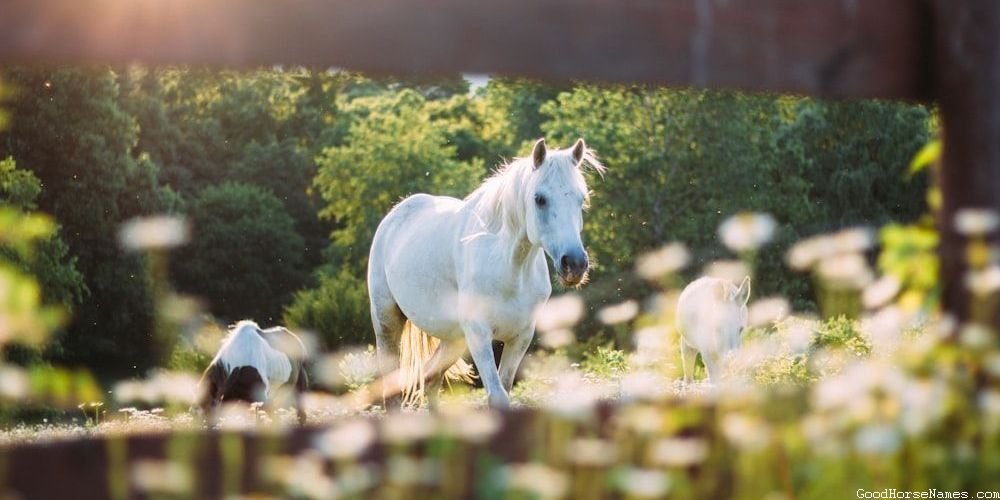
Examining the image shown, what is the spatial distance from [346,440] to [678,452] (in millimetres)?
464

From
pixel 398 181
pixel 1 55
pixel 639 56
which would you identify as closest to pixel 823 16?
pixel 639 56

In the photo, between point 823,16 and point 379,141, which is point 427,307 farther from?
point 379,141

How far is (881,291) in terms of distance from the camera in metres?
1.89

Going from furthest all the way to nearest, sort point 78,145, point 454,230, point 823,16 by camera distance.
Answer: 1. point 78,145
2. point 454,230
3. point 823,16

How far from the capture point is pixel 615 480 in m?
1.60

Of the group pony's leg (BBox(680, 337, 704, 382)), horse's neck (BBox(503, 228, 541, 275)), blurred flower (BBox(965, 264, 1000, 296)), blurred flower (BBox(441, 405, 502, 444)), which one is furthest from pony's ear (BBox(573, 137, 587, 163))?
pony's leg (BBox(680, 337, 704, 382))

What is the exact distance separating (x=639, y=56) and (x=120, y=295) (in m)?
30.8

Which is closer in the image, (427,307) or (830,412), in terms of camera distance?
(830,412)

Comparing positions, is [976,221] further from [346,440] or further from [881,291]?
[346,440]

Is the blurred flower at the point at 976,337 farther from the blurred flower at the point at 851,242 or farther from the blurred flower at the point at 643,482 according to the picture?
the blurred flower at the point at 643,482

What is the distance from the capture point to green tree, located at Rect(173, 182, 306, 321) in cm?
3356

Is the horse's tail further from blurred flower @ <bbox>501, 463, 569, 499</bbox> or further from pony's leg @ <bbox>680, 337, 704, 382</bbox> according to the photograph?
blurred flower @ <bbox>501, 463, 569, 499</bbox>

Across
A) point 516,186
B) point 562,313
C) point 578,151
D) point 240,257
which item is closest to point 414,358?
point 516,186

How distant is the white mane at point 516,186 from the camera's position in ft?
20.3
